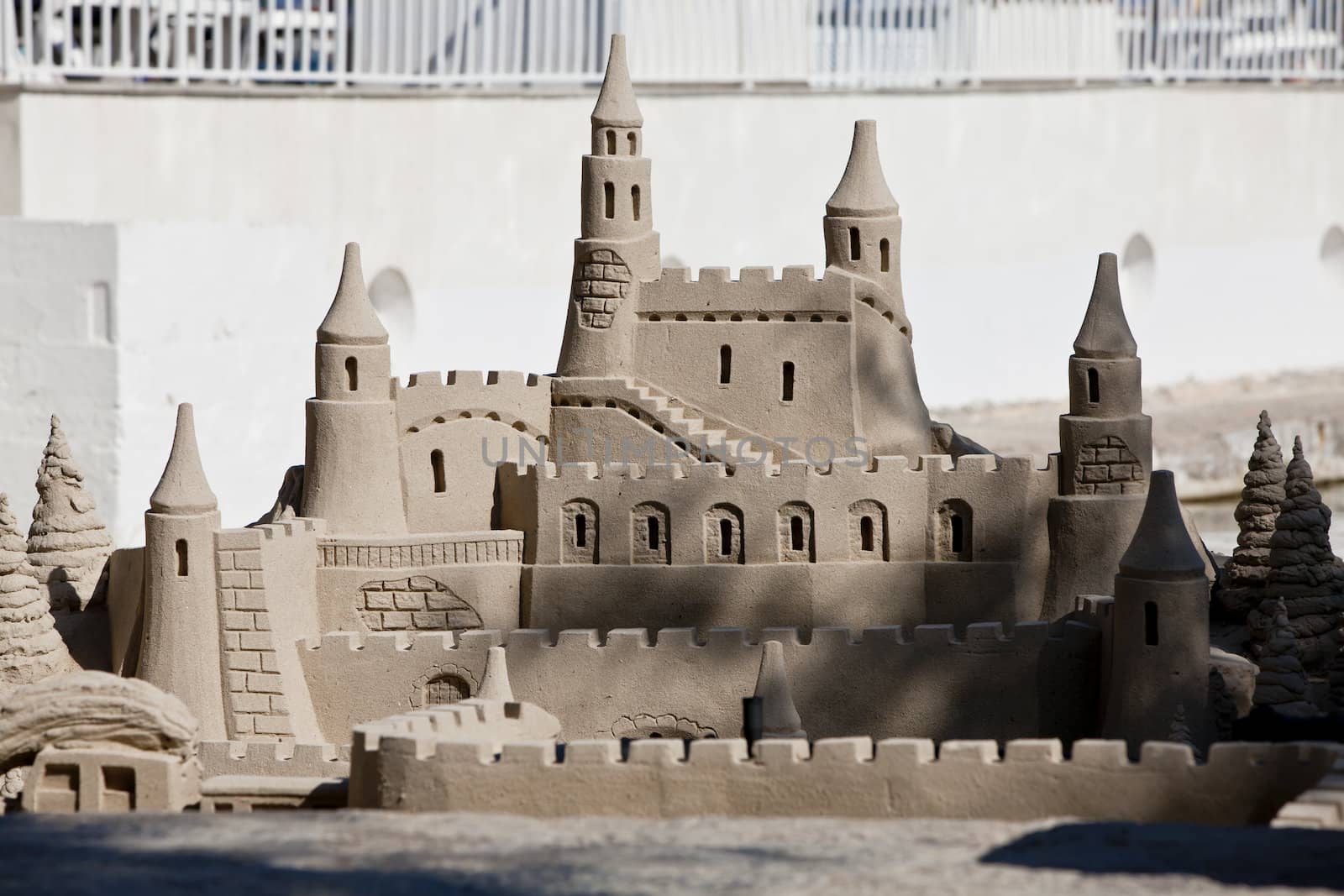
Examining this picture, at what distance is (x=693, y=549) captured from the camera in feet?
107

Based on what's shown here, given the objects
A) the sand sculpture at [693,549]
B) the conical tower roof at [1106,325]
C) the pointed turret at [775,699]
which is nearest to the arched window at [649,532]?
the sand sculpture at [693,549]

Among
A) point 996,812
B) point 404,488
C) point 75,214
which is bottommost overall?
point 996,812

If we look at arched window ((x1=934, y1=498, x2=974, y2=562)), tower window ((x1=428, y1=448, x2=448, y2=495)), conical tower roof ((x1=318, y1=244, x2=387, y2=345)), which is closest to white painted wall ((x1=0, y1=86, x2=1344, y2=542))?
conical tower roof ((x1=318, y1=244, x2=387, y2=345))

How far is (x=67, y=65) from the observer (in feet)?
137

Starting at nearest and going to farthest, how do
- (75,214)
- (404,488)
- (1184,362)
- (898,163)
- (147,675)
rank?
(147,675) → (404,488) → (75,214) → (898,163) → (1184,362)

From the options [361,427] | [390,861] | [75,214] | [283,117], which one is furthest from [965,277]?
[390,861]

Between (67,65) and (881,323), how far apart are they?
1462 cm

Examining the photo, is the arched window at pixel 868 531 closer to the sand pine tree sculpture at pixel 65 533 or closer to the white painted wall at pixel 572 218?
the sand pine tree sculpture at pixel 65 533

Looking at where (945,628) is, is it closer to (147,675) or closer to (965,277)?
(147,675)

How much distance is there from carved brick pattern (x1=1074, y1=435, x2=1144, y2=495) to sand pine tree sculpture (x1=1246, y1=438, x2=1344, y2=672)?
2.09 meters

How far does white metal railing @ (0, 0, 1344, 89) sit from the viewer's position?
42.5m

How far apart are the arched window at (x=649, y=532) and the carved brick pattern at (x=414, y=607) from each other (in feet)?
6.80

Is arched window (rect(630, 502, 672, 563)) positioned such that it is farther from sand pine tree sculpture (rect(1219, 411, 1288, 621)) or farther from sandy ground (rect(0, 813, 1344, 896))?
sandy ground (rect(0, 813, 1344, 896))

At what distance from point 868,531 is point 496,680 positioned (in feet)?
18.3
